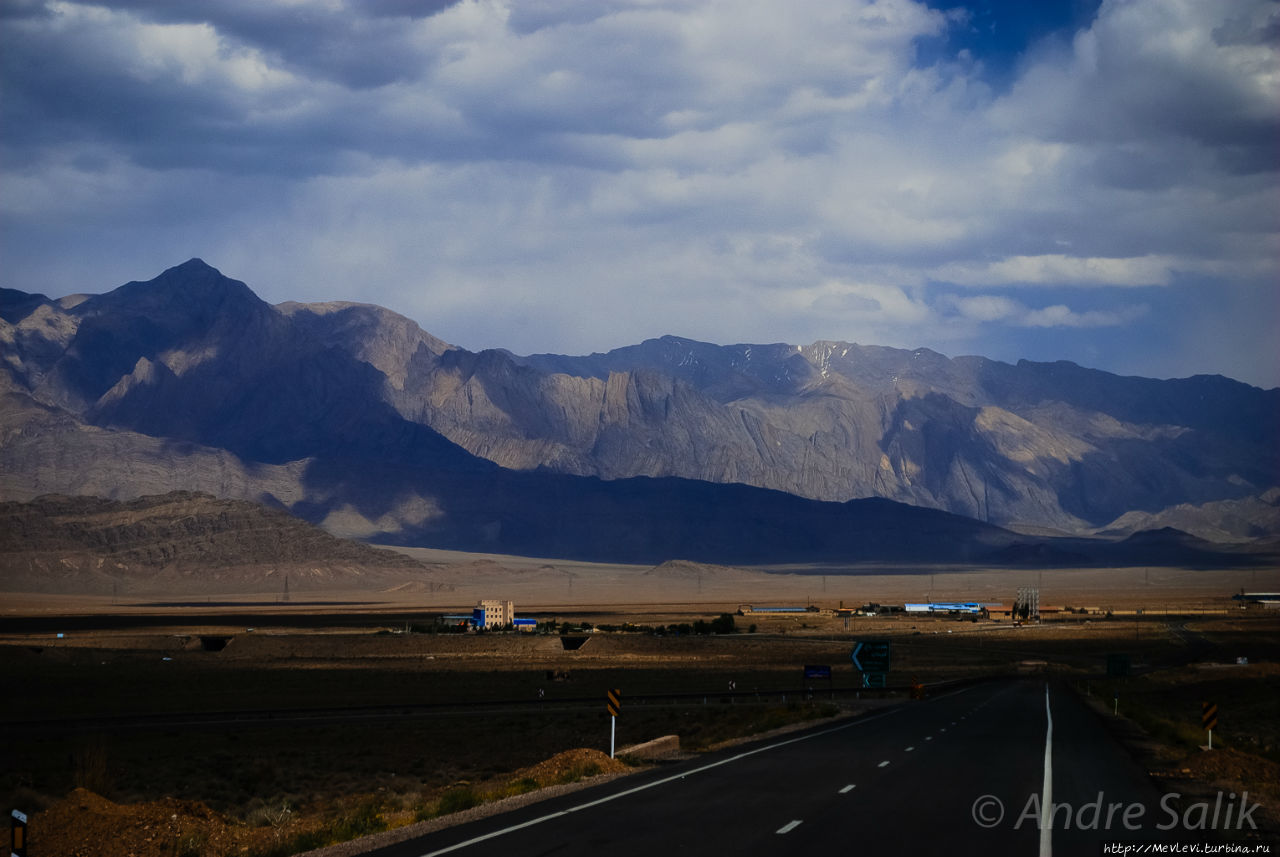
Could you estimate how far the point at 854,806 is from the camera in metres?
18.9

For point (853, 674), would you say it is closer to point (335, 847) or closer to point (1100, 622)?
point (335, 847)

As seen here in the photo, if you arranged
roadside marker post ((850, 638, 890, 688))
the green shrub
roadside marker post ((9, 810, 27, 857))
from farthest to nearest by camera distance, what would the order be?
roadside marker post ((850, 638, 890, 688)), the green shrub, roadside marker post ((9, 810, 27, 857))

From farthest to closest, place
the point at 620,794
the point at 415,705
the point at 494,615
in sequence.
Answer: the point at 494,615 → the point at 415,705 → the point at 620,794

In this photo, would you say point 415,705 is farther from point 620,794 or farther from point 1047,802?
point 1047,802

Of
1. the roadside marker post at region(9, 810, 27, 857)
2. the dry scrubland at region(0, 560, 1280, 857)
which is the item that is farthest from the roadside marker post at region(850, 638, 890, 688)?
the roadside marker post at region(9, 810, 27, 857)

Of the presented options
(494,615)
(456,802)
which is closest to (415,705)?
(456,802)

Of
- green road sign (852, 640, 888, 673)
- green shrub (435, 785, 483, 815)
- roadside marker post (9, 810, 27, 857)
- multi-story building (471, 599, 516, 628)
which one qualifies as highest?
roadside marker post (9, 810, 27, 857)

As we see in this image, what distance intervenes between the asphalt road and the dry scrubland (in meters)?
1.68

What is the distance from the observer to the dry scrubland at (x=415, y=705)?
75.1ft

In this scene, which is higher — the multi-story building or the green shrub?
the green shrub

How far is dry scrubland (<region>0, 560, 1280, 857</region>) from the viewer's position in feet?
75.1

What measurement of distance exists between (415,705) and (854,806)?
37441 mm

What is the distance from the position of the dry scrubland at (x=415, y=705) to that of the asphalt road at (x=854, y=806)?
1.68 metres

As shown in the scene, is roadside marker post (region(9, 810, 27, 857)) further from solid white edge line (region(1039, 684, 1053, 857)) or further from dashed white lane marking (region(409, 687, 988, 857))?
solid white edge line (region(1039, 684, 1053, 857))
